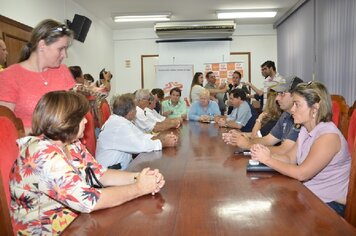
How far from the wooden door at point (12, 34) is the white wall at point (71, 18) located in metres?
0.08

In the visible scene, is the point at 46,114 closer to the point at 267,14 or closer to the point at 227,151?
the point at 227,151

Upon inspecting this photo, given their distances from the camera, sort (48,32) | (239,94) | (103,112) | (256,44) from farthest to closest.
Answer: (256,44) → (239,94) → (103,112) → (48,32)

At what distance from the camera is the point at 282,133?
2.78m

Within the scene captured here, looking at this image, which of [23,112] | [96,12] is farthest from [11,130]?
[96,12]

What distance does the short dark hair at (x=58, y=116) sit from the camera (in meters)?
1.24

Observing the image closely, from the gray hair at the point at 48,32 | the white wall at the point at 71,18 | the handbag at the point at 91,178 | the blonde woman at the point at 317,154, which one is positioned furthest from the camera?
the white wall at the point at 71,18

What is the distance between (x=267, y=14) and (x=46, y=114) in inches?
287

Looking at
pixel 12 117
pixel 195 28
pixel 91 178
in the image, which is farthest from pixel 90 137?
pixel 195 28

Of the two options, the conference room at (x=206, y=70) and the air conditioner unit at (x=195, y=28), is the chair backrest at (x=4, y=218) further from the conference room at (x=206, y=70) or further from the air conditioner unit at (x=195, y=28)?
the air conditioner unit at (x=195, y=28)

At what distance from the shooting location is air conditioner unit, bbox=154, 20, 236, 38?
8336 mm

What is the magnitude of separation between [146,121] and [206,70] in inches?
195

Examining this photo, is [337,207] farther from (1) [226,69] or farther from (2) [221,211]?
(1) [226,69]

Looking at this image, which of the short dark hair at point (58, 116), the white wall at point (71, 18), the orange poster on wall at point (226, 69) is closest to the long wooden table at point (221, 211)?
the short dark hair at point (58, 116)

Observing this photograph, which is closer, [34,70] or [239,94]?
[34,70]
